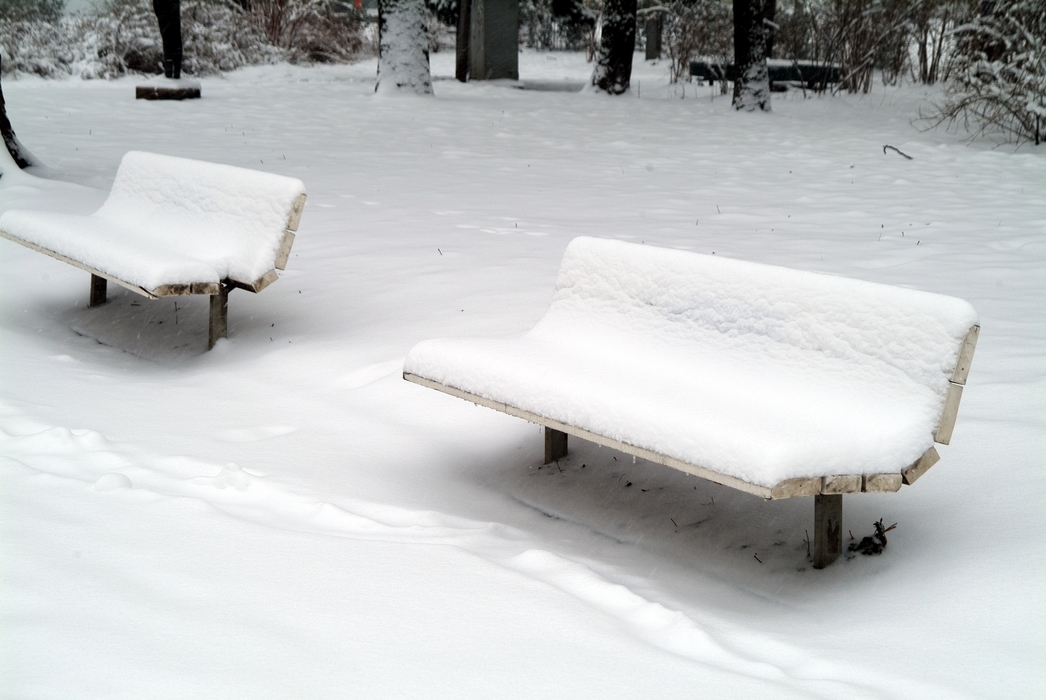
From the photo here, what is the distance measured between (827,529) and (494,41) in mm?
16267

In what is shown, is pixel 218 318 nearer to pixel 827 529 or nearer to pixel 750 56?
pixel 827 529

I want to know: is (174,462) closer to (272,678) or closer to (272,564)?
(272,564)

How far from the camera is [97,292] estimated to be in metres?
5.38

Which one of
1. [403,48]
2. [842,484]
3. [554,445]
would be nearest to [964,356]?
[842,484]

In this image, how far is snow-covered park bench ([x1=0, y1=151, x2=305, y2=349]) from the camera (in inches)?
172

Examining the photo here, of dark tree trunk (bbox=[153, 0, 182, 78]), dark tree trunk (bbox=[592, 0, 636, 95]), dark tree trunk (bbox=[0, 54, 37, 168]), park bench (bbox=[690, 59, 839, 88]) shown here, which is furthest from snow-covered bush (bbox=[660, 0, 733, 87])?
dark tree trunk (bbox=[0, 54, 37, 168])

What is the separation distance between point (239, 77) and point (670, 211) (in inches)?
493

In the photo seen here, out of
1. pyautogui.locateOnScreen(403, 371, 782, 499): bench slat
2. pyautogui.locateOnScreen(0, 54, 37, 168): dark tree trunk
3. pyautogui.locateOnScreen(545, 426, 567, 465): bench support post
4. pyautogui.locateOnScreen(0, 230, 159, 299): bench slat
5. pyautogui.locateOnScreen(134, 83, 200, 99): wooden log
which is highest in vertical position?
pyautogui.locateOnScreen(134, 83, 200, 99): wooden log

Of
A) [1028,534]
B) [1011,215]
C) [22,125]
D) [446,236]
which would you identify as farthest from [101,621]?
[22,125]

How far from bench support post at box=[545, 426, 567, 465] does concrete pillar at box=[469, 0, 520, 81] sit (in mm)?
14822

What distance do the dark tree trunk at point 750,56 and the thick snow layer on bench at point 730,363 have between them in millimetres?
10668

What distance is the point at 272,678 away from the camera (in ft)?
5.82

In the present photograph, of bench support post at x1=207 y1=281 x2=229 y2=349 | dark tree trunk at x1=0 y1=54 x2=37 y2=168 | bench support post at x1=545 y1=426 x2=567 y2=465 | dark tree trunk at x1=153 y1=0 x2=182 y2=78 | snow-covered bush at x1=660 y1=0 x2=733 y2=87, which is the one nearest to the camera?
bench support post at x1=545 y1=426 x2=567 y2=465

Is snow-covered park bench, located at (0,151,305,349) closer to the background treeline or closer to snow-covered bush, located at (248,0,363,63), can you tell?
the background treeline
